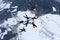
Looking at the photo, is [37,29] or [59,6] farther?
[59,6]

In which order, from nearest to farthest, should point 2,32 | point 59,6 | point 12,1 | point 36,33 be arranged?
1. point 36,33
2. point 2,32
3. point 59,6
4. point 12,1

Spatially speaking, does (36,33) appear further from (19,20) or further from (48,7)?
(48,7)

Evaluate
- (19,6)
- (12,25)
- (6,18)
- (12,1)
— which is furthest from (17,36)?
(12,1)

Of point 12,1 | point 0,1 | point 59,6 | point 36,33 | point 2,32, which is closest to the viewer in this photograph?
point 36,33

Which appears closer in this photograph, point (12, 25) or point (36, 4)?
point (12, 25)

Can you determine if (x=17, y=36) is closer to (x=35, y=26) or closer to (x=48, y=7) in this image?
(x=35, y=26)

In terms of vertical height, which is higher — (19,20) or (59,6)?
(59,6)

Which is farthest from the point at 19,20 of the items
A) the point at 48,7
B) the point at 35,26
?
the point at 48,7

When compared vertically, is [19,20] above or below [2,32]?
above

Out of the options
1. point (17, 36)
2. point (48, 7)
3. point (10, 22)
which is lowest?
point (17, 36)
